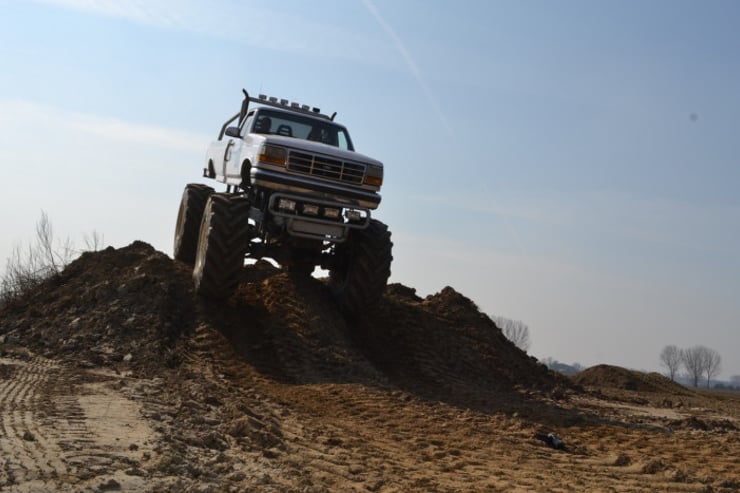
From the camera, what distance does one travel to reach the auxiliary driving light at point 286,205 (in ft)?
39.3

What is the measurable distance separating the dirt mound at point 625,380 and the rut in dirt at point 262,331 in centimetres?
515

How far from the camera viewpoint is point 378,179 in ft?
41.4

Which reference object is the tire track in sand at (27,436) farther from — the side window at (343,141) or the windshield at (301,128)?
the side window at (343,141)

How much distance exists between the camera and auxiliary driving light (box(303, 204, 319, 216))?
12.1 meters

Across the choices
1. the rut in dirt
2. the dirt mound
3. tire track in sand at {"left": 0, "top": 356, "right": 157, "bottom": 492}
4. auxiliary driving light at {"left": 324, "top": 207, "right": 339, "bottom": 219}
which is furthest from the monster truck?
the dirt mound

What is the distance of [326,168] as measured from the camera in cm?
1227

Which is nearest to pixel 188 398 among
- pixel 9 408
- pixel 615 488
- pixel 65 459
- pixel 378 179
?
pixel 9 408

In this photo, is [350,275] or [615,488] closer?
[615,488]

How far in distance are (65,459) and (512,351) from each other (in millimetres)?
11609

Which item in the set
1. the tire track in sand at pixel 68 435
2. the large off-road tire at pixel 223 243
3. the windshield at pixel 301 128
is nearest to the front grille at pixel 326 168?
the large off-road tire at pixel 223 243

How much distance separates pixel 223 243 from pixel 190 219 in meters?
3.31

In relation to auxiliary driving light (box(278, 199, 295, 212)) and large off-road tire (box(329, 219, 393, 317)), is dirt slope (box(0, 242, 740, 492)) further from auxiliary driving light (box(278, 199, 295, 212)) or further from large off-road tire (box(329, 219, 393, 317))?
auxiliary driving light (box(278, 199, 295, 212))

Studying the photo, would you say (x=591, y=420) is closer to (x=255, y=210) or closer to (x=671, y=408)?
(x=671, y=408)

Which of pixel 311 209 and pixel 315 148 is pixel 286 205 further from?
pixel 315 148
